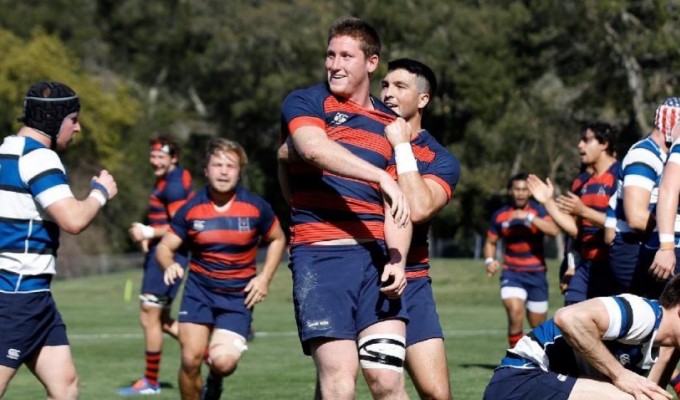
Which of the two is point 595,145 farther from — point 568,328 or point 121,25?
point 121,25

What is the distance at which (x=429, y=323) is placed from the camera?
7.64 meters

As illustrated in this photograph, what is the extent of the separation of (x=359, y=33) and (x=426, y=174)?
1.09 metres

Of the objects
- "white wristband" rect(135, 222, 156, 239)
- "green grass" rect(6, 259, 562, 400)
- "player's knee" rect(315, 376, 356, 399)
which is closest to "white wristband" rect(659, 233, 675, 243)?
"player's knee" rect(315, 376, 356, 399)

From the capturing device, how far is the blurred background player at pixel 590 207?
411 inches

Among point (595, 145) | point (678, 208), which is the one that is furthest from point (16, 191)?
point (595, 145)

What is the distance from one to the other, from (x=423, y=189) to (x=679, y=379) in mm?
2873

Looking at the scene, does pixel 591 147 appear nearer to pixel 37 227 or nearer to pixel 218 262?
A: pixel 218 262

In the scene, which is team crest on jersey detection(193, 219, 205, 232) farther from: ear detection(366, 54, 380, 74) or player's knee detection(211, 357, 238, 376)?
ear detection(366, 54, 380, 74)

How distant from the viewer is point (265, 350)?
1633 cm

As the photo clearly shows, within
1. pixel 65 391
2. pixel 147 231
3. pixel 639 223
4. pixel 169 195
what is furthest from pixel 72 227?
pixel 169 195

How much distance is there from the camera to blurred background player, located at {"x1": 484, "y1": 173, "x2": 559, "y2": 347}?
14.8m

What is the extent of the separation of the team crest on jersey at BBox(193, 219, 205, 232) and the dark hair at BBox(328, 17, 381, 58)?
3757 mm

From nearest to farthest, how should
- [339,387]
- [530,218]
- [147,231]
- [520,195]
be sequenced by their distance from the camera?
[339,387] < [147,231] < [530,218] < [520,195]

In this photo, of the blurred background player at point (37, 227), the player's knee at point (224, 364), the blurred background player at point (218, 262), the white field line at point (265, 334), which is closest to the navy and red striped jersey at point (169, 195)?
the blurred background player at point (218, 262)
